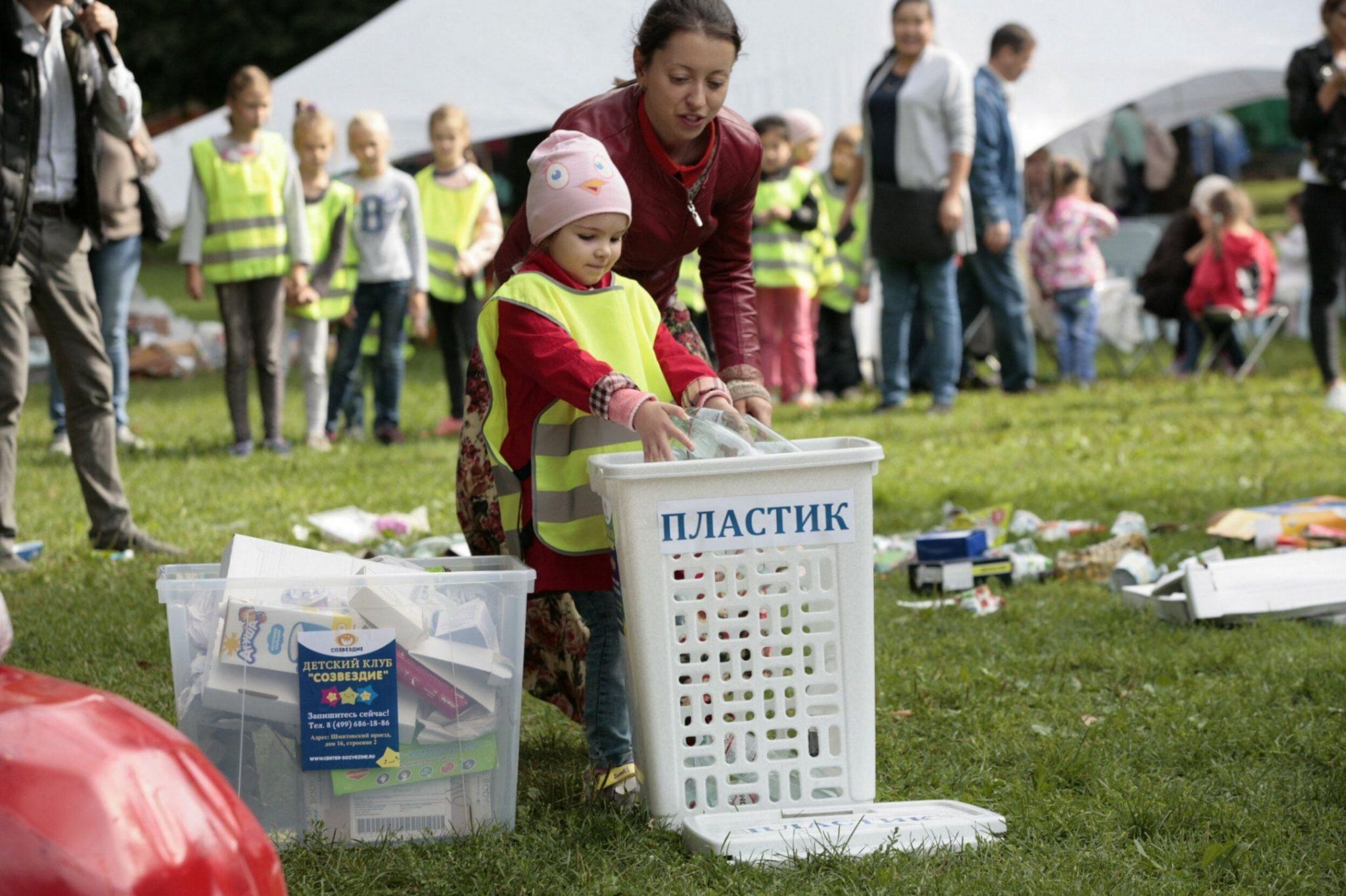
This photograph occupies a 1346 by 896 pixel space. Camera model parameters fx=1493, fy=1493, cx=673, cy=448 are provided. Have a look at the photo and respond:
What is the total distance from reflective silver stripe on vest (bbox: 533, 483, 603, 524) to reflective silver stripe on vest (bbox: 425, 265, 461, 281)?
6103 millimetres

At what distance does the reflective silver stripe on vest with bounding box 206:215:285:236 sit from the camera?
7.91 m

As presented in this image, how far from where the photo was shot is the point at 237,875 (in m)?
1.69

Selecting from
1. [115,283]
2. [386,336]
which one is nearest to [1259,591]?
[386,336]

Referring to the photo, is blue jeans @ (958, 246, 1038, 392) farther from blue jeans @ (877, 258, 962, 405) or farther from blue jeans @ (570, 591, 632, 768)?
blue jeans @ (570, 591, 632, 768)

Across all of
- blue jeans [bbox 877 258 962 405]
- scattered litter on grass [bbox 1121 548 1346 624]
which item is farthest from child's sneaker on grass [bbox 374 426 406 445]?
scattered litter on grass [bbox 1121 548 1346 624]

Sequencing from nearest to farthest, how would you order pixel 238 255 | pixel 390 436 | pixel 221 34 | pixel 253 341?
pixel 238 255 < pixel 253 341 < pixel 390 436 < pixel 221 34

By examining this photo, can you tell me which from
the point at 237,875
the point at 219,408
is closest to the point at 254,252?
the point at 219,408

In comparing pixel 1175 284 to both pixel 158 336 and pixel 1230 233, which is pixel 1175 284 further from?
pixel 158 336

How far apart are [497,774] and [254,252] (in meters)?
5.71

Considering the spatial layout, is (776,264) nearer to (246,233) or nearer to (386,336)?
(386,336)

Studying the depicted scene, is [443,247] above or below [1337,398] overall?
above

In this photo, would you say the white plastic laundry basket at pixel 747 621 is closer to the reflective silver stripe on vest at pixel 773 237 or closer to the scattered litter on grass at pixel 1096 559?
the scattered litter on grass at pixel 1096 559

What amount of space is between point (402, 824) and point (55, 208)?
3.11 meters

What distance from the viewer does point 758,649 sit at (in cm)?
271
